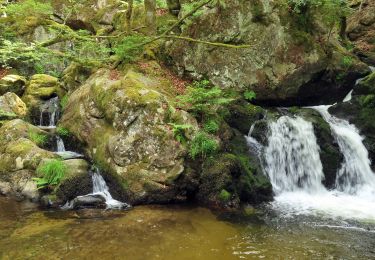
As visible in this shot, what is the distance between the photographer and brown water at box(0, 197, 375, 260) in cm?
653

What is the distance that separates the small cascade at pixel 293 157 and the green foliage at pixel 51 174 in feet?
19.4

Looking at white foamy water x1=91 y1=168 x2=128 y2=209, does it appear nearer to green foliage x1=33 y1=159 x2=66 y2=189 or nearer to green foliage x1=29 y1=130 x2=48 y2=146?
green foliage x1=33 y1=159 x2=66 y2=189

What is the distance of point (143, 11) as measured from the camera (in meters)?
14.5

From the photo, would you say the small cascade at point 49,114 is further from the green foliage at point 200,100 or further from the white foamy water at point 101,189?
the green foliage at point 200,100

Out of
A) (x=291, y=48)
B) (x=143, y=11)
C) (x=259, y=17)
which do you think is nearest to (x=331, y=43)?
(x=291, y=48)

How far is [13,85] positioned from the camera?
1562 cm

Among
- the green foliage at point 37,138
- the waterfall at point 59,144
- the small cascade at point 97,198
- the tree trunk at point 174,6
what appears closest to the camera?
the small cascade at point 97,198

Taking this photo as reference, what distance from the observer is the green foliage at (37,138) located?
11.4 m

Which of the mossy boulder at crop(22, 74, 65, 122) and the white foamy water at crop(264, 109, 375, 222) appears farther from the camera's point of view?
the mossy boulder at crop(22, 74, 65, 122)

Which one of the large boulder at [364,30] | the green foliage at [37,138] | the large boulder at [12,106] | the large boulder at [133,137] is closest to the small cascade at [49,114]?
the large boulder at [12,106]

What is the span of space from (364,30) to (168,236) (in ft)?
49.1

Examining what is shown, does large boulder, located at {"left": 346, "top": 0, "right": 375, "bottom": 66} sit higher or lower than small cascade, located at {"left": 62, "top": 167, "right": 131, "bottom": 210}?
higher

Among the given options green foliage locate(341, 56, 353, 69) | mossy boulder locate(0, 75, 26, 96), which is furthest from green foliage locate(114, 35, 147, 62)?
green foliage locate(341, 56, 353, 69)

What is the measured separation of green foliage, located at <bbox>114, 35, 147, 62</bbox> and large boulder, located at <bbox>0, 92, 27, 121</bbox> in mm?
4612
